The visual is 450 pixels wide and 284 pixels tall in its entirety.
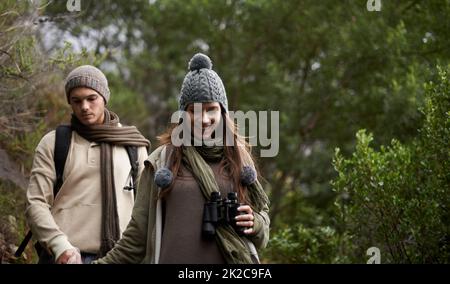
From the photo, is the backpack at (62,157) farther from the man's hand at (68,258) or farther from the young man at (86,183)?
the man's hand at (68,258)

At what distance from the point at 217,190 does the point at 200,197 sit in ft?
0.28

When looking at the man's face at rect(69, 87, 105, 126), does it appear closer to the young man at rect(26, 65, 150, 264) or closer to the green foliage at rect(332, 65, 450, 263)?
the young man at rect(26, 65, 150, 264)

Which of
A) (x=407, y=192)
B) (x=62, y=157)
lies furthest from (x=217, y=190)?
(x=407, y=192)

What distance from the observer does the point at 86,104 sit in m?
4.07

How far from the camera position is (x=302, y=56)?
1217cm

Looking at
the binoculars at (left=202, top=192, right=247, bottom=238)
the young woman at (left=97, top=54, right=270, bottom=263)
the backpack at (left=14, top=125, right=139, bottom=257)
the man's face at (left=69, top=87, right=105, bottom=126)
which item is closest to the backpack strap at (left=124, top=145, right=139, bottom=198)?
the backpack at (left=14, top=125, right=139, bottom=257)

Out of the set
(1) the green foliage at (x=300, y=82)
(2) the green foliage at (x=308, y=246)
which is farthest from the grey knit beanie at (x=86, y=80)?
(2) the green foliage at (x=308, y=246)

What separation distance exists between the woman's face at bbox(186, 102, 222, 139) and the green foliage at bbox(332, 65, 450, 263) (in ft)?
9.26

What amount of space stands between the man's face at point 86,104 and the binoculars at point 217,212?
1.17 m

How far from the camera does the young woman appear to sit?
3.22 meters

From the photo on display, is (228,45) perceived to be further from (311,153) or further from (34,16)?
(34,16)

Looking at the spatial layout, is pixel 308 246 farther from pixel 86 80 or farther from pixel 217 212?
pixel 217 212

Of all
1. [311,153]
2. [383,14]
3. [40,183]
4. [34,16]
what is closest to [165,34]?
[311,153]

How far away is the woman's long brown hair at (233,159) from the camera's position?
11.0ft
